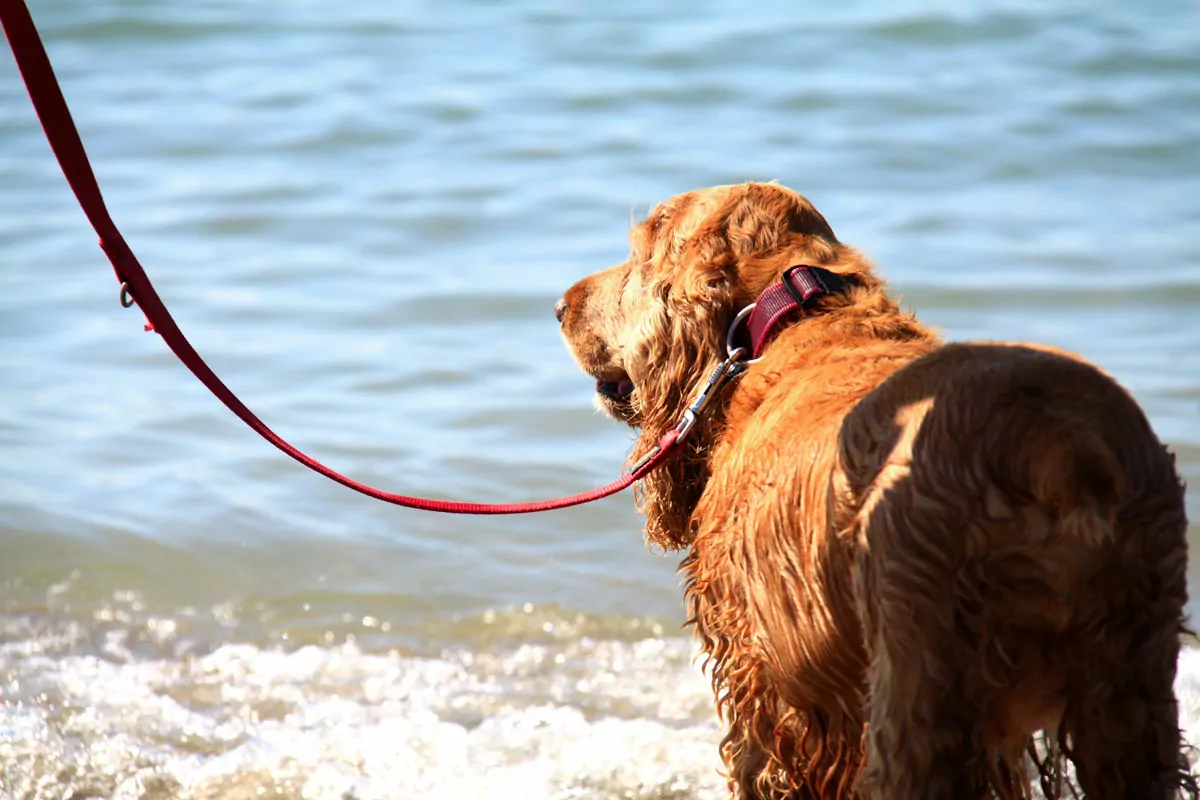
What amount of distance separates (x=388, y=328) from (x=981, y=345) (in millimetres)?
6032

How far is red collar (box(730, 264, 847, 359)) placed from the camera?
10.6 feet

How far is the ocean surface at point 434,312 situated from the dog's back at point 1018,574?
187 cm

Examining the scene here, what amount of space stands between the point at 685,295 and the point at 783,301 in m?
0.27

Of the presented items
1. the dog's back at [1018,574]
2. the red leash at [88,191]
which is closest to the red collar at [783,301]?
the red leash at [88,191]

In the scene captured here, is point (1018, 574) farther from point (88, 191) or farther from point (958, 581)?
point (88, 191)

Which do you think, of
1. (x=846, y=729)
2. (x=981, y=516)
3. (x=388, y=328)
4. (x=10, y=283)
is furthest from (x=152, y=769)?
(x=10, y=283)

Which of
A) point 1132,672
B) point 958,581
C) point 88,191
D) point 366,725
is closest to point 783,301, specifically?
point 958,581

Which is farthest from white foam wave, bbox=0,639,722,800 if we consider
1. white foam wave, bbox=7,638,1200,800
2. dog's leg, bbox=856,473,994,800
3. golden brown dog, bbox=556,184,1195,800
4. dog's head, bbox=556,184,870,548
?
dog's leg, bbox=856,473,994,800

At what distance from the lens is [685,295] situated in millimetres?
3391

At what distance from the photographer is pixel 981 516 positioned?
227 centimetres

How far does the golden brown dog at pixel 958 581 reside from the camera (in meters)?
2.26

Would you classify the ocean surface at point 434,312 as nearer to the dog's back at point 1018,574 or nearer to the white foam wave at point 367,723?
the white foam wave at point 367,723

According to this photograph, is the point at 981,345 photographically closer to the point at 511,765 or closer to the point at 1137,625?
the point at 1137,625

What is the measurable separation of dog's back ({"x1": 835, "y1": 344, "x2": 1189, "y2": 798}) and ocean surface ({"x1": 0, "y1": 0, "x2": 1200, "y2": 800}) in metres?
1.87
